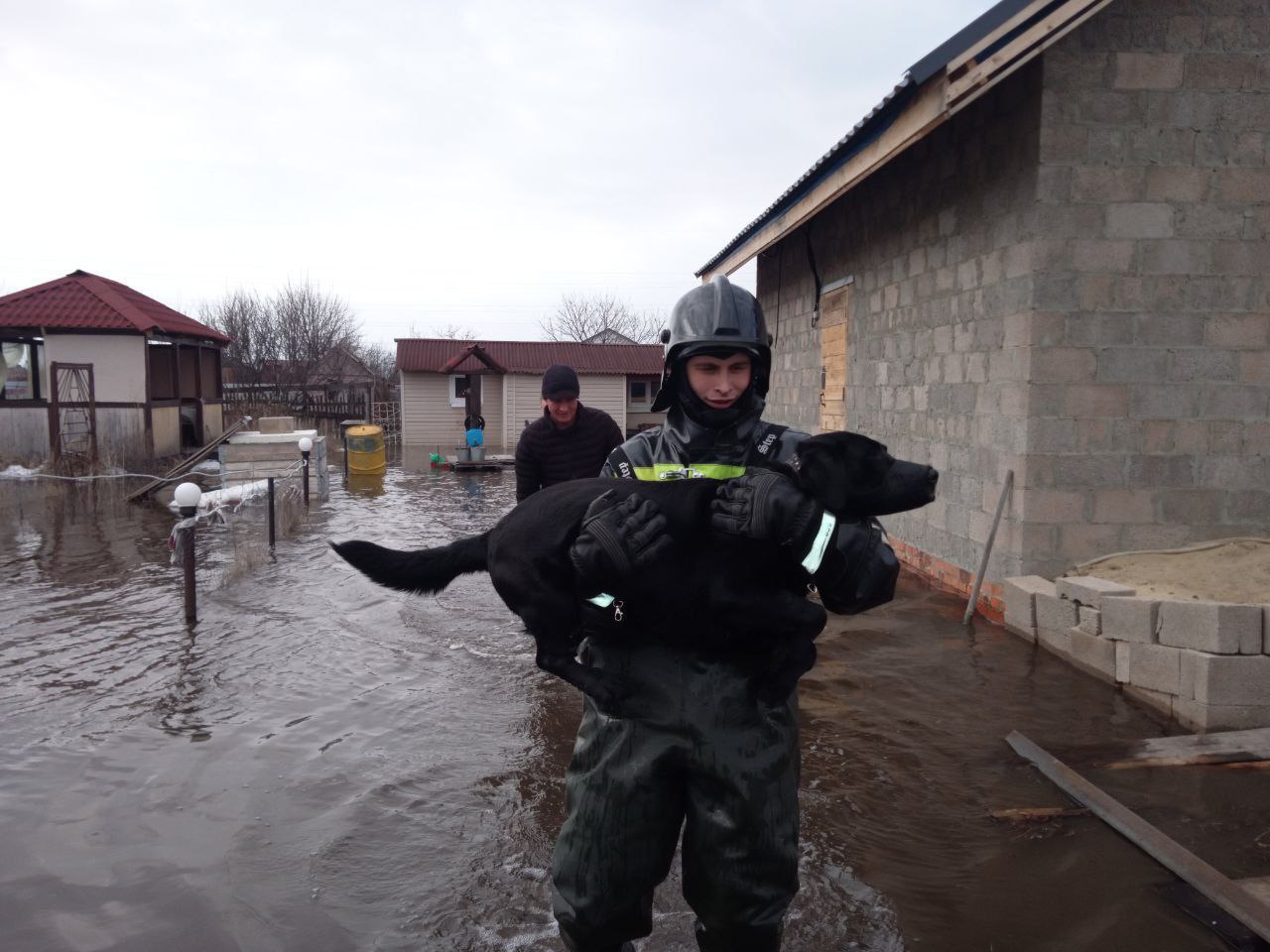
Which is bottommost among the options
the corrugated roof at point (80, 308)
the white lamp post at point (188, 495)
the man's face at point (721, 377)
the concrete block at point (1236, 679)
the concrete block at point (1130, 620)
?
the concrete block at point (1236, 679)

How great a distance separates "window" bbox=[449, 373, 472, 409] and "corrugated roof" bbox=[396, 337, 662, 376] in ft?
2.20

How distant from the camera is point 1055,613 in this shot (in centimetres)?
586

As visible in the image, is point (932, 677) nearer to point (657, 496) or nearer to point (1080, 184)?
point (1080, 184)

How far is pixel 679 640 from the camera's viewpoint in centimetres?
214

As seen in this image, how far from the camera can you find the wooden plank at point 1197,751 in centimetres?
422

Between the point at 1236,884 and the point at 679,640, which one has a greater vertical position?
the point at 679,640

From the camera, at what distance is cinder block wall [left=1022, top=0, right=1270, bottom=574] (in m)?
6.07

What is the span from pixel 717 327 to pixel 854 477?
21.8 inches

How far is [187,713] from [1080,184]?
6671mm

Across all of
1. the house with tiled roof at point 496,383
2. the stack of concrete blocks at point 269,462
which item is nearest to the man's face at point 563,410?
→ the stack of concrete blocks at point 269,462

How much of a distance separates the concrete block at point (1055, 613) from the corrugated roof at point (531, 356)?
22.1m

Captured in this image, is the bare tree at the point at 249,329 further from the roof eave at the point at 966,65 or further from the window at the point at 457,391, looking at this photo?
the roof eave at the point at 966,65

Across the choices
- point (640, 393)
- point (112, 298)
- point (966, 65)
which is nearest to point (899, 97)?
point (966, 65)

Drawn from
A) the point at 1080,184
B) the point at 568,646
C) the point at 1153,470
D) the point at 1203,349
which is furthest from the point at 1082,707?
the point at 568,646
